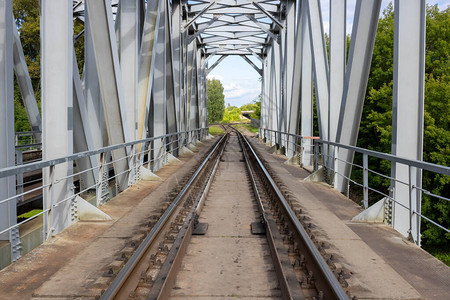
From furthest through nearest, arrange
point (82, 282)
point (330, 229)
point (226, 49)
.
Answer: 1. point (226, 49)
2. point (330, 229)
3. point (82, 282)

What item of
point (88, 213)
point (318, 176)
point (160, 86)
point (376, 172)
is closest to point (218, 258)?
point (88, 213)

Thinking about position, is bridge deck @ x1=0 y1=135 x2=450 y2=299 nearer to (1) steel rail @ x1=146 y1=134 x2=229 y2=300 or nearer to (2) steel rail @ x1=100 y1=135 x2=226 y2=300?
(2) steel rail @ x1=100 y1=135 x2=226 y2=300

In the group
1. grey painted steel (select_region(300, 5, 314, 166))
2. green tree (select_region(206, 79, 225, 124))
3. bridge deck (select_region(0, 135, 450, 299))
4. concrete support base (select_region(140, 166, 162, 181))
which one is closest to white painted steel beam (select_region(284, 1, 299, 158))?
grey painted steel (select_region(300, 5, 314, 166))

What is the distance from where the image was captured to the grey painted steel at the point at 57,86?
536cm

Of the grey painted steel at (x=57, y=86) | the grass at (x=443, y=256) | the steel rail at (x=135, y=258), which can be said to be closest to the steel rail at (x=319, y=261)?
the steel rail at (x=135, y=258)

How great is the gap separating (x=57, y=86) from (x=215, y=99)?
10635 cm

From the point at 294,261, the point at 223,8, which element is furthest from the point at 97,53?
the point at 223,8

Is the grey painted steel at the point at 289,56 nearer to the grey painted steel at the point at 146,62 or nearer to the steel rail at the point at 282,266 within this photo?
the grey painted steel at the point at 146,62

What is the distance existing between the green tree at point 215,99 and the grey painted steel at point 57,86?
341 ft

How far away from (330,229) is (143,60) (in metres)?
Answer: 7.96

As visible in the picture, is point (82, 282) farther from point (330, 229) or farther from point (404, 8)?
point (404, 8)

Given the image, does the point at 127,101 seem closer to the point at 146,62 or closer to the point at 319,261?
the point at 146,62

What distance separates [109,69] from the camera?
7723 mm

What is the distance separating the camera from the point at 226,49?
39.3 metres
